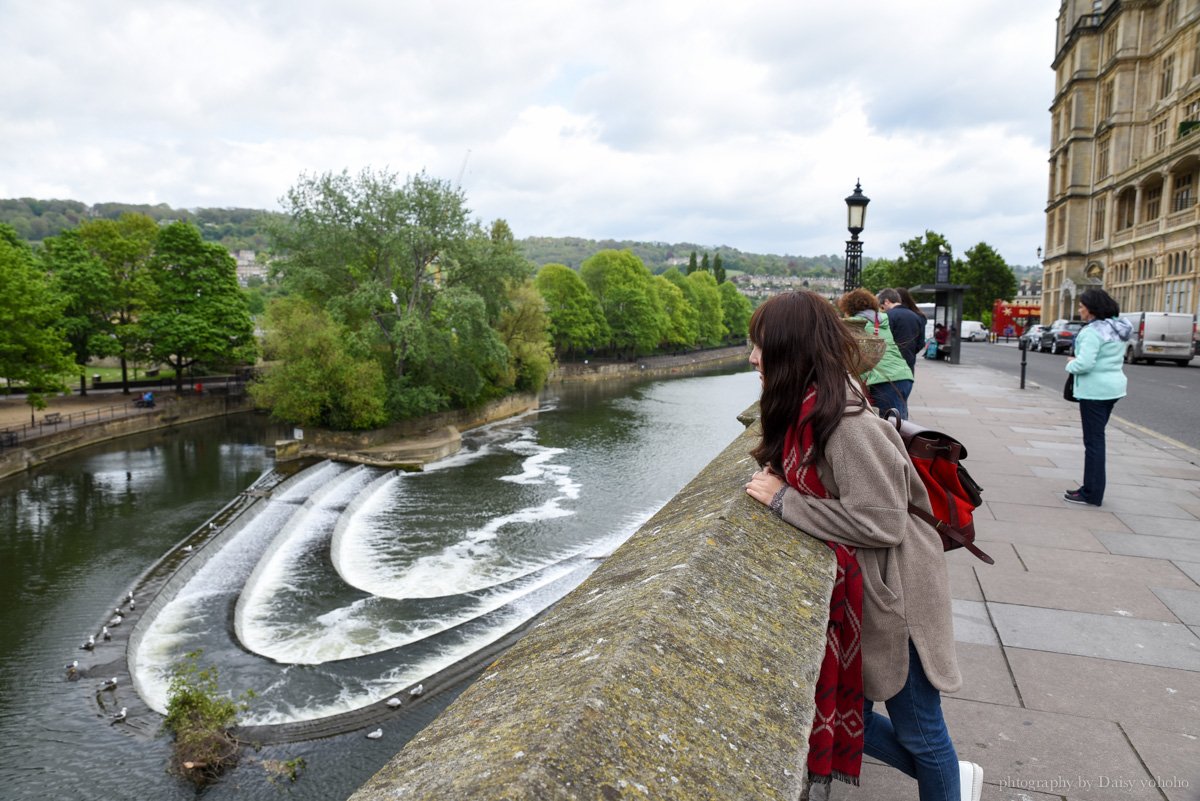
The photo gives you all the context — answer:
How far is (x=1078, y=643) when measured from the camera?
13.7ft

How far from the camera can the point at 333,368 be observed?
36.9 meters

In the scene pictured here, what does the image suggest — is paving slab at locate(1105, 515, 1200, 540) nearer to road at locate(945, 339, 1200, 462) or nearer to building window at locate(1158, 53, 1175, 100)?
road at locate(945, 339, 1200, 462)

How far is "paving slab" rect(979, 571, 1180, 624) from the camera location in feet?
15.2

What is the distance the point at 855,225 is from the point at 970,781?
14.9 meters

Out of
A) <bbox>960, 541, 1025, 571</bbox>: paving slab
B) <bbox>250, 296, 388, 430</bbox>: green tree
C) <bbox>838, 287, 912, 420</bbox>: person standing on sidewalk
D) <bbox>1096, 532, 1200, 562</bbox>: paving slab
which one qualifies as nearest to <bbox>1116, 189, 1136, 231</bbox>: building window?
<bbox>250, 296, 388, 430</bbox>: green tree

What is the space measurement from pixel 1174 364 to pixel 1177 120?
27.8m

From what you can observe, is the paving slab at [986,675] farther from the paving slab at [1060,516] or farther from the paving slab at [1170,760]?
the paving slab at [1060,516]

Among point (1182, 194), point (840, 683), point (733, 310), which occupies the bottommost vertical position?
point (840, 683)

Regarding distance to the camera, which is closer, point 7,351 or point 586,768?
point 586,768

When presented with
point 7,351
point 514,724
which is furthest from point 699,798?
point 7,351

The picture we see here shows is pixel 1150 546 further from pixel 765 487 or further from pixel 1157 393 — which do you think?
pixel 1157 393

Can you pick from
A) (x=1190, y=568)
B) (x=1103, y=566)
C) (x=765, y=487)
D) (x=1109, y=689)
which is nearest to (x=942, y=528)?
(x=765, y=487)

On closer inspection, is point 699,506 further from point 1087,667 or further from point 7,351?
point 7,351

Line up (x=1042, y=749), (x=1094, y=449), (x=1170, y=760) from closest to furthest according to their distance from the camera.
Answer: (x=1170, y=760), (x=1042, y=749), (x=1094, y=449)
